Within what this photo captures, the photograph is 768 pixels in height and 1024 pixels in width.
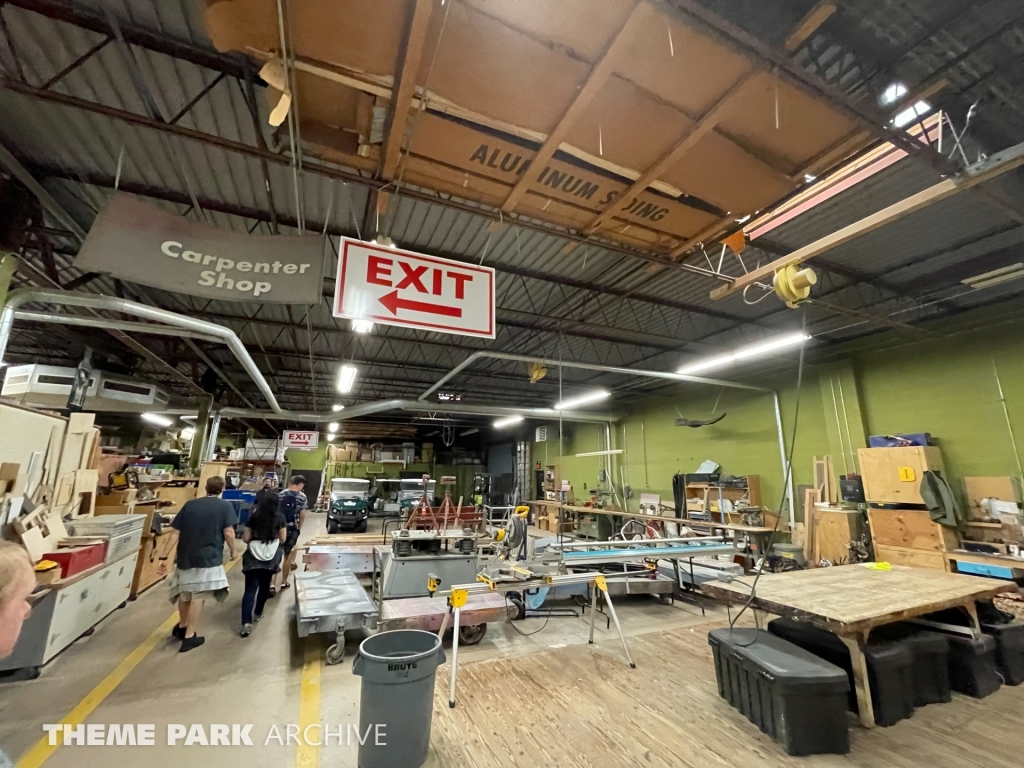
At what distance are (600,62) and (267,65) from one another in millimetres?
1680

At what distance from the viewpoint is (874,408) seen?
757cm

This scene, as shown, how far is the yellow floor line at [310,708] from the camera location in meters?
2.54

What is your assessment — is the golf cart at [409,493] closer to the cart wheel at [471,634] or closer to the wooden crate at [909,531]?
the cart wheel at [471,634]

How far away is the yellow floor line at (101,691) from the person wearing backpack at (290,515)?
1434 millimetres

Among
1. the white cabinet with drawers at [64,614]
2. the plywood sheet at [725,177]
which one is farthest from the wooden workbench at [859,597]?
the white cabinet with drawers at [64,614]

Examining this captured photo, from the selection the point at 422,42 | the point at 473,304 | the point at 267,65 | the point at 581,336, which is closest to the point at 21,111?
the point at 267,65

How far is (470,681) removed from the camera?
3473 millimetres

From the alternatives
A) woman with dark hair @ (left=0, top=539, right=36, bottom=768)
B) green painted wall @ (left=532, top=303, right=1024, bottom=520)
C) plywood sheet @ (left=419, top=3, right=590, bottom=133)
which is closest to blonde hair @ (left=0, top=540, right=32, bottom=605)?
woman with dark hair @ (left=0, top=539, right=36, bottom=768)

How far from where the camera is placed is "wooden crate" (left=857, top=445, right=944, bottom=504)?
6.11 m

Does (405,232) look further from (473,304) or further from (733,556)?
(733,556)

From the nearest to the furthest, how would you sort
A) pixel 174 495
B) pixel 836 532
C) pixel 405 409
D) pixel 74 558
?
pixel 74 558 → pixel 836 532 → pixel 174 495 → pixel 405 409

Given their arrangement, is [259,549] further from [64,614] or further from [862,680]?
[862,680]

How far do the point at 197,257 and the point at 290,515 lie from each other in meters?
4.08

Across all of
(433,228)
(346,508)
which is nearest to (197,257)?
(433,228)
